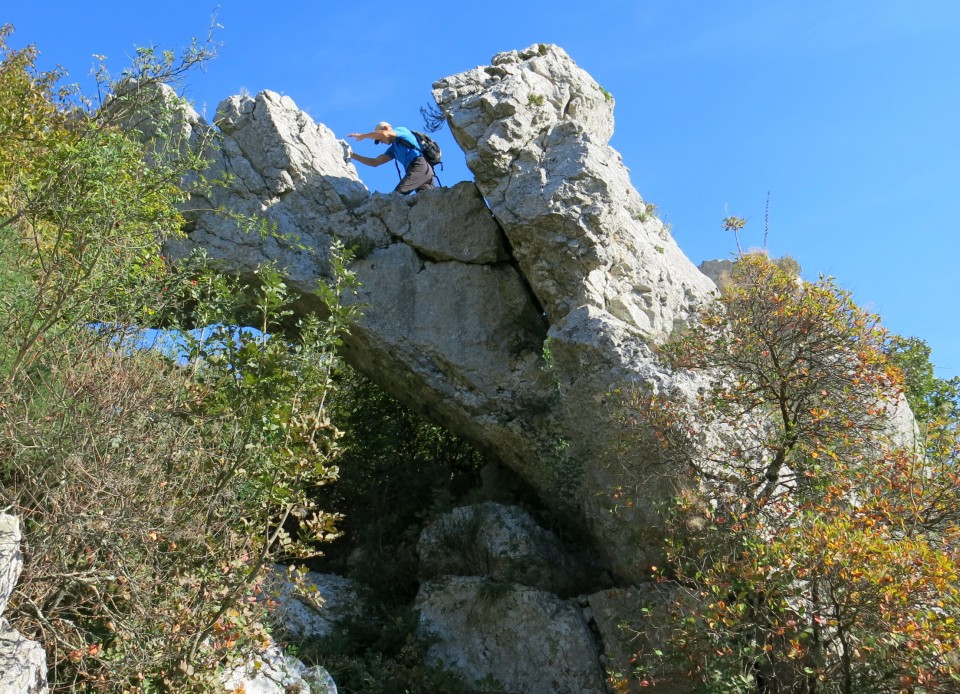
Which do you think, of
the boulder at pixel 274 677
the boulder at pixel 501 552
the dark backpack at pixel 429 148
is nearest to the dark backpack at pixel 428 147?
the dark backpack at pixel 429 148

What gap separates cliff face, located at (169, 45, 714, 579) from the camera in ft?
33.2

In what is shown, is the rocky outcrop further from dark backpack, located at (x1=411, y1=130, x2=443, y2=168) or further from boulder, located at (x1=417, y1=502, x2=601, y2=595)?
dark backpack, located at (x1=411, y1=130, x2=443, y2=168)

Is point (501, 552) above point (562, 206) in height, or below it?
below

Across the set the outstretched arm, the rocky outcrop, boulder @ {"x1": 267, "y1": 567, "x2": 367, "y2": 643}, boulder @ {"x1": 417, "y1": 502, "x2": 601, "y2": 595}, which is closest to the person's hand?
the outstretched arm

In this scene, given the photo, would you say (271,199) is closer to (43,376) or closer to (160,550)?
(43,376)

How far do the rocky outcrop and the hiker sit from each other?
320 inches

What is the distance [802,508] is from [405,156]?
311 inches

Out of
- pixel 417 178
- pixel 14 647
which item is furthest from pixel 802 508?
pixel 417 178

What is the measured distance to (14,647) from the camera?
5.62 m

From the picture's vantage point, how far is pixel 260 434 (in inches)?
252

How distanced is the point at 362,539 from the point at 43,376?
5.70 metres

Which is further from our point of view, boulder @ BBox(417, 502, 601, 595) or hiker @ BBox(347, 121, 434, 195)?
hiker @ BBox(347, 121, 434, 195)

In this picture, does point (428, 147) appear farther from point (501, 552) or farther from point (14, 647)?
point (14, 647)

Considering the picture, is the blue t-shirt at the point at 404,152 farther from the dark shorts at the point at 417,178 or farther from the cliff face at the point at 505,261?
the cliff face at the point at 505,261
